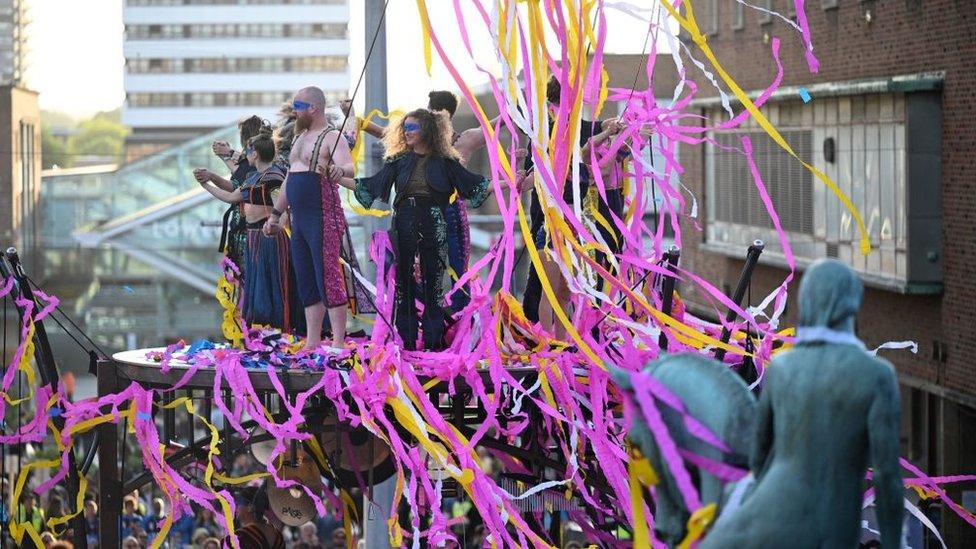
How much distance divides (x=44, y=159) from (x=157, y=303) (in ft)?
21.5

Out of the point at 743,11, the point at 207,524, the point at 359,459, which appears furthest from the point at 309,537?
the point at 743,11

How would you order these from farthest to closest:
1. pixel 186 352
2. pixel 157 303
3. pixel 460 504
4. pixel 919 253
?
pixel 157 303
pixel 919 253
pixel 460 504
pixel 186 352

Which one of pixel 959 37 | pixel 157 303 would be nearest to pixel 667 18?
pixel 959 37

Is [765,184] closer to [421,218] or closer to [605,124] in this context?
[605,124]

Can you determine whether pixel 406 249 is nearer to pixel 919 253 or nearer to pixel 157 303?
pixel 919 253

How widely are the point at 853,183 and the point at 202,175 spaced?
15.1 m

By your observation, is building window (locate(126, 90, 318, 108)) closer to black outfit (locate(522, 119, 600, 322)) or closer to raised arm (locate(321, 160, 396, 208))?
black outfit (locate(522, 119, 600, 322))

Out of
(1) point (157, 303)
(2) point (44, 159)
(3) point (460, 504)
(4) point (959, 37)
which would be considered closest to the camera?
(3) point (460, 504)

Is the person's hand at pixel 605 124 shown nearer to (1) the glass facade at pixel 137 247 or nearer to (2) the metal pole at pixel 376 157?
(2) the metal pole at pixel 376 157

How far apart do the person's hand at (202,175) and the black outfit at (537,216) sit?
84.3 inches

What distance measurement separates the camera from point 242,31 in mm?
65250

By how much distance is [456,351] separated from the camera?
32.5 feet

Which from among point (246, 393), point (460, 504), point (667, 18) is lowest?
point (460, 504)

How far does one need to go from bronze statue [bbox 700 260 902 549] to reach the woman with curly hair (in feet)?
15.8
